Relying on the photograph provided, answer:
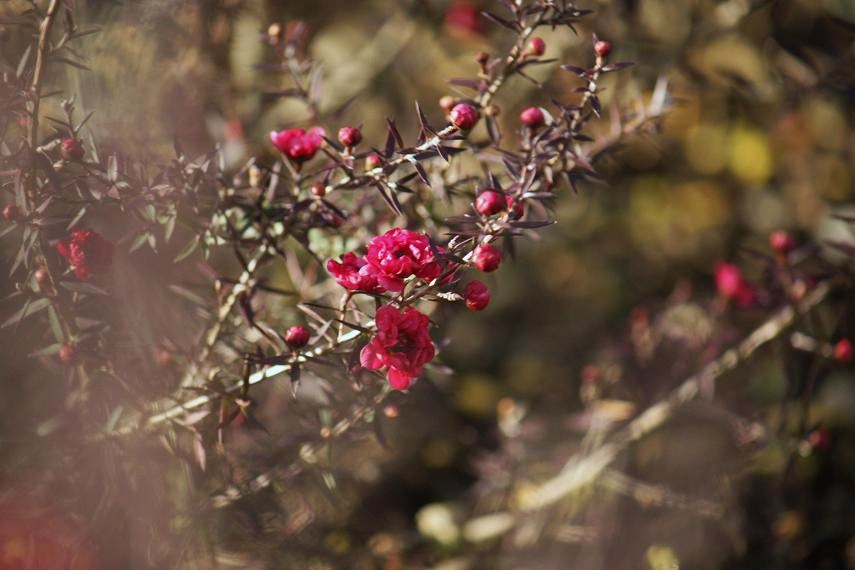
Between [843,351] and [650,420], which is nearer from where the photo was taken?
[843,351]

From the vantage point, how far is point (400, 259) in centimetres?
75

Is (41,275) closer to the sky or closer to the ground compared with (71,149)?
closer to the ground

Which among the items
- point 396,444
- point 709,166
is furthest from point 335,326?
point 709,166

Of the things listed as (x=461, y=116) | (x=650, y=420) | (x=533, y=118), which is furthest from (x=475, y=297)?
(x=650, y=420)

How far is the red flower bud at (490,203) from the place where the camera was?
0.81 metres

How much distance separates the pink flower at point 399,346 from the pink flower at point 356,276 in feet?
0.09

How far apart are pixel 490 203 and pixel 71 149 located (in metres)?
0.44

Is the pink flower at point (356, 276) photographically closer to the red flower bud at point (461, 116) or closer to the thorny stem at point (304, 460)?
A: the red flower bud at point (461, 116)

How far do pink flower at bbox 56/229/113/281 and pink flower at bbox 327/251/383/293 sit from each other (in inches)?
11.6

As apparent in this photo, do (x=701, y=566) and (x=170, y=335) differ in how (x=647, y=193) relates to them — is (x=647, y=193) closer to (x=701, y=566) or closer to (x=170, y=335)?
(x=701, y=566)

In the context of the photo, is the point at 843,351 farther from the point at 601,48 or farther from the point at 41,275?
the point at 41,275

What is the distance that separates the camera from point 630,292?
2.01 m

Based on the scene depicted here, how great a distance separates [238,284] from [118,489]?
0.31 meters

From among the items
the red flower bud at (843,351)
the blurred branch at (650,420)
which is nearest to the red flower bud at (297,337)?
the blurred branch at (650,420)
